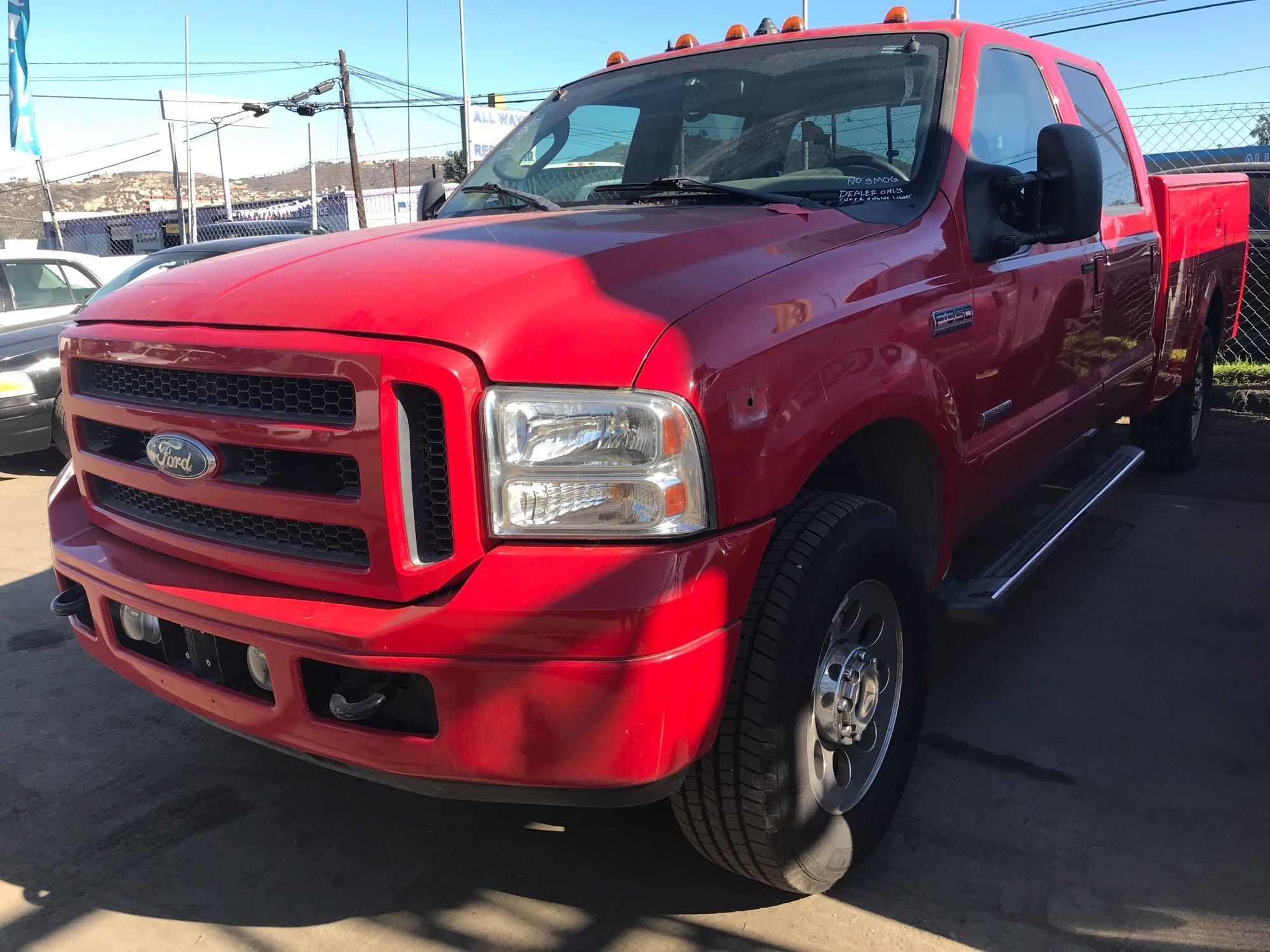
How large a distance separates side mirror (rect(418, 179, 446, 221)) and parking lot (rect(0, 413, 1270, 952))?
1932mm

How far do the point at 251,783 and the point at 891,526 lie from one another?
6.25 feet

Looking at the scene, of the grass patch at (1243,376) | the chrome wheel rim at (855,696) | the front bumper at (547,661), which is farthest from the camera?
the grass patch at (1243,376)

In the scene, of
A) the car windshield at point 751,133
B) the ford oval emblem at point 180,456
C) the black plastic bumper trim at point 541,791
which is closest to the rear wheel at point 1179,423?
the car windshield at point 751,133

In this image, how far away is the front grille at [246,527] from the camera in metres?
1.95

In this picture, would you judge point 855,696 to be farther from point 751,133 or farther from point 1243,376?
point 1243,376

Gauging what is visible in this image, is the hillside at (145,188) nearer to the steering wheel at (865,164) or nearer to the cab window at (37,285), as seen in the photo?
the cab window at (37,285)

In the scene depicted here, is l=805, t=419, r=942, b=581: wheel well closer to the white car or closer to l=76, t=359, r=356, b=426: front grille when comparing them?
l=76, t=359, r=356, b=426: front grille

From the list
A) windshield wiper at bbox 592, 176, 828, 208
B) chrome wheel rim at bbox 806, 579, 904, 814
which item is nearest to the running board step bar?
chrome wheel rim at bbox 806, 579, 904, 814

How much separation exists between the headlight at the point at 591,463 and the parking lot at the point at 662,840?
1011 mm

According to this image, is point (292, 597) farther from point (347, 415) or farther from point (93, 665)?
point (93, 665)

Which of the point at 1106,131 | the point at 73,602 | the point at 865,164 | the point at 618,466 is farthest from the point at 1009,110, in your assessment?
the point at 73,602

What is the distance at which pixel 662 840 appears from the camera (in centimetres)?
258

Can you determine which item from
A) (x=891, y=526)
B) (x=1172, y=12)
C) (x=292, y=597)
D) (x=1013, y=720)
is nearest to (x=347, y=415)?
(x=292, y=597)

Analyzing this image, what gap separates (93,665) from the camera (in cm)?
368
